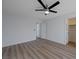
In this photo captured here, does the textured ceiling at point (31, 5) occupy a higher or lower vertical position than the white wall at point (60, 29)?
higher

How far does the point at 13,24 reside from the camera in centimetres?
599

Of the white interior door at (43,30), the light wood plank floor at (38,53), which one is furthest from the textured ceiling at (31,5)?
the white interior door at (43,30)

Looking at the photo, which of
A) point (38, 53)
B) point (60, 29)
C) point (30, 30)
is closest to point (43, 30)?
point (30, 30)

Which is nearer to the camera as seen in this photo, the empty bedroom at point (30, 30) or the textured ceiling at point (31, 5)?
the textured ceiling at point (31, 5)

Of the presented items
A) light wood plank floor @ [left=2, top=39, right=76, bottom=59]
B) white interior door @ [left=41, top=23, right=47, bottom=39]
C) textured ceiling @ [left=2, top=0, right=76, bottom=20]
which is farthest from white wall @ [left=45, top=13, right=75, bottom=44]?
light wood plank floor @ [left=2, top=39, right=76, bottom=59]

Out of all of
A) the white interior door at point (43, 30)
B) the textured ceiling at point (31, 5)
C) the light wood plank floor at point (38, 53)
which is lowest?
the light wood plank floor at point (38, 53)

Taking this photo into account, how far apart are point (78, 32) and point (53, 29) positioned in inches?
276

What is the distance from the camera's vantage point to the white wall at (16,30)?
5.43 metres

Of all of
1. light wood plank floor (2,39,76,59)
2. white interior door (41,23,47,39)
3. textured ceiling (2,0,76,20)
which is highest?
textured ceiling (2,0,76,20)

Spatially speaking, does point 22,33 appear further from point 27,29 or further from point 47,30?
point 47,30

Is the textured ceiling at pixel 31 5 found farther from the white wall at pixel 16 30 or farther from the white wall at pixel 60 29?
the white wall at pixel 60 29

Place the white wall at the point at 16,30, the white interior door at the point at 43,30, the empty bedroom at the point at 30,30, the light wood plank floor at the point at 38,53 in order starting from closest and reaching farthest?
1. the light wood plank floor at the point at 38,53
2. the empty bedroom at the point at 30,30
3. the white wall at the point at 16,30
4. the white interior door at the point at 43,30

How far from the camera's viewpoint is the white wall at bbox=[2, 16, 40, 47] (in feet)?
17.8

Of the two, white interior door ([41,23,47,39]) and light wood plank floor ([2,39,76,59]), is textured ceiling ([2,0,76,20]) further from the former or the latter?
white interior door ([41,23,47,39])
